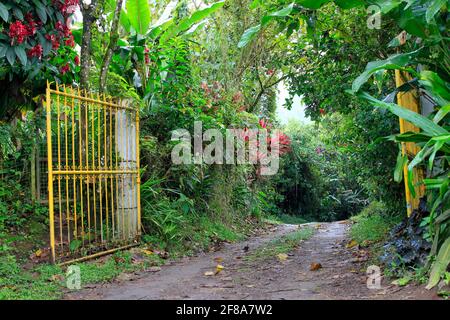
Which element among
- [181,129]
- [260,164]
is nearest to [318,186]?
[260,164]

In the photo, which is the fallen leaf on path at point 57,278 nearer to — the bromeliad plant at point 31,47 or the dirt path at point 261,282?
the dirt path at point 261,282

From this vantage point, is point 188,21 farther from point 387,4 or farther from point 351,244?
point 351,244

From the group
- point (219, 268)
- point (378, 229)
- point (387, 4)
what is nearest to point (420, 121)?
point (387, 4)

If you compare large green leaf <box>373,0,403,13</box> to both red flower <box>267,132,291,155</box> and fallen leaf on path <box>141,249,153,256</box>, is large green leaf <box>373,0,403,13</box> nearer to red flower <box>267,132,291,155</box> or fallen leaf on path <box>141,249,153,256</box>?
fallen leaf on path <box>141,249,153,256</box>

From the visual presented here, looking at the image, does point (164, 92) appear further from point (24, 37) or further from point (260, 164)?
point (260, 164)

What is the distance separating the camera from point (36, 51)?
5.18 meters

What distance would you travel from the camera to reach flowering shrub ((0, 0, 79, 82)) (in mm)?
4836

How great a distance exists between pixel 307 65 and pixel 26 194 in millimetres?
5358

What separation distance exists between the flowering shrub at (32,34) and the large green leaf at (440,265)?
4.54 m

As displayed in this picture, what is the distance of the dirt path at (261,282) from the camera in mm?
3887

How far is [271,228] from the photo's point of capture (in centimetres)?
1041

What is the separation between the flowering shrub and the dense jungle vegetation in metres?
0.02

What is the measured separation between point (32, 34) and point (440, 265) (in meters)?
4.81

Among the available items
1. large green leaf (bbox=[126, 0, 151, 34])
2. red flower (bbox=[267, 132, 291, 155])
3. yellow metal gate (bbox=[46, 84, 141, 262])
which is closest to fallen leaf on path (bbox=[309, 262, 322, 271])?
yellow metal gate (bbox=[46, 84, 141, 262])
